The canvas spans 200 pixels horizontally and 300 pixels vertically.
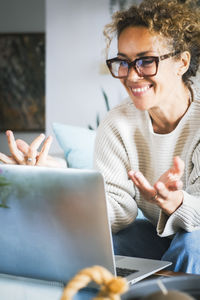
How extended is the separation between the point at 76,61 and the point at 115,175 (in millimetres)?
2906

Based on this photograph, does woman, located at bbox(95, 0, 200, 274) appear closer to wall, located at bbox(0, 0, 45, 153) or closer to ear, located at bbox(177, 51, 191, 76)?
ear, located at bbox(177, 51, 191, 76)

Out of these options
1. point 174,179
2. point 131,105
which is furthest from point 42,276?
point 131,105

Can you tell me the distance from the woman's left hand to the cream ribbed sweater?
1.09ft

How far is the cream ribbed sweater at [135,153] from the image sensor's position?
1584mm

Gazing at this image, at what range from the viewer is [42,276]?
1016mm

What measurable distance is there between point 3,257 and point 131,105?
876 millimetres

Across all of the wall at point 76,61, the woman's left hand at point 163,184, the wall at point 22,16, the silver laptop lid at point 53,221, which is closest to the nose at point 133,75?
the woman's left hand at point 163,184

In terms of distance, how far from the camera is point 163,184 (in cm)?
105

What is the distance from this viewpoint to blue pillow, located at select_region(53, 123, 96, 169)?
275cm

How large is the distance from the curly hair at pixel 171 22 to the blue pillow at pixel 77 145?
44.8 inches

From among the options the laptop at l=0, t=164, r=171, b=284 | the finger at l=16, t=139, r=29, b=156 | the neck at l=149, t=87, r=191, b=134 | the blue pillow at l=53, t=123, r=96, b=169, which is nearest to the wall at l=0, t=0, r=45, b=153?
the blue pillow at l=53, t=123, r=96, b=169

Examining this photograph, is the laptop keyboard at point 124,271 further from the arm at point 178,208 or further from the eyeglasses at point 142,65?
the eyeglasses at point 142,65

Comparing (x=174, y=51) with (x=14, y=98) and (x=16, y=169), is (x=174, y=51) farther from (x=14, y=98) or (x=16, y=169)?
(x=14, y=98)

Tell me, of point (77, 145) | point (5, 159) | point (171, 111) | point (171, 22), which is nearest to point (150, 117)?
point (171, 111)
